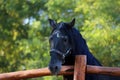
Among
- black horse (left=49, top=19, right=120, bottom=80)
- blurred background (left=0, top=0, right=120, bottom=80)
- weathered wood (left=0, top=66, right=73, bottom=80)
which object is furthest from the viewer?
blurred background (left=0, top=0, right=120, bottom=80)

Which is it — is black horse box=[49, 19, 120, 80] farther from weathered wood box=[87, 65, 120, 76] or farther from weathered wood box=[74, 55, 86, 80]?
weathered wood box=[87, 65, 120, 76]

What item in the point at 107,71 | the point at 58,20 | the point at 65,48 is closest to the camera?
the point at 107,71

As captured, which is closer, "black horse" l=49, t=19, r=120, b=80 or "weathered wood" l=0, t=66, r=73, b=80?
"black horse" l=49, t=19, r=120, b=80

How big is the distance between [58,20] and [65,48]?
22.1 feet

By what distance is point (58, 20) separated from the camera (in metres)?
12.1

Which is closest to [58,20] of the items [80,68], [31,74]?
[31,74]

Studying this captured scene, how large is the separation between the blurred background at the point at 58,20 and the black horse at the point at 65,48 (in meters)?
4.27

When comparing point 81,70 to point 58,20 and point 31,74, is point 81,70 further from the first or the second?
point 58,20

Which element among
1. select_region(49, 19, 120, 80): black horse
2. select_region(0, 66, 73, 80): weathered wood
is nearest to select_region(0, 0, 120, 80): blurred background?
select_region(49, 19, 120, 80): black horse

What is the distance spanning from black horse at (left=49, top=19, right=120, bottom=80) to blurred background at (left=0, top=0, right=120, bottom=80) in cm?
427

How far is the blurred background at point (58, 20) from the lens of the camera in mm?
10312

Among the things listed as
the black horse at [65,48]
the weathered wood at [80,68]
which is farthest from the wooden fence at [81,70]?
the black horse at [65,48]

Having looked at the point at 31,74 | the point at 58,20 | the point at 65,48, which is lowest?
the point at 31,74

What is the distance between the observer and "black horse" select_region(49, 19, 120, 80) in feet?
17.2
